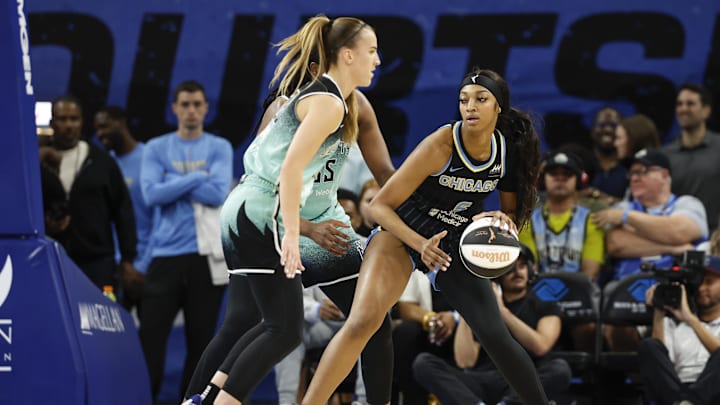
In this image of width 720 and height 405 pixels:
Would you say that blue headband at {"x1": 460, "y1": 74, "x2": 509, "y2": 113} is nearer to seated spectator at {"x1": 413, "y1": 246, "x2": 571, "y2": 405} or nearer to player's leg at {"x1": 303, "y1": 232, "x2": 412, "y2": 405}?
player's leg at {"x1": 303, "y1": 232, "x2": 412, "y2": 405}

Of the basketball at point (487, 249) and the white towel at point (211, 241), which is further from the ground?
the basketball at point (487, 249)

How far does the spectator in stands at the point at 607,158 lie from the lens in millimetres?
8555

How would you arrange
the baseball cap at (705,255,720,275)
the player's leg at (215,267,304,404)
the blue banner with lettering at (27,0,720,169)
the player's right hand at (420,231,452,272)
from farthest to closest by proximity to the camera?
the blue banner with lettering at (27,0,720,169)
the baseball cap at (705,255,720,275)
the player's right hand at (420,231,452,272)
the player's leg at (215,267,304,404)

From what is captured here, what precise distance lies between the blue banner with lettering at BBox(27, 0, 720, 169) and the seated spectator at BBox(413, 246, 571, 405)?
2304 mm

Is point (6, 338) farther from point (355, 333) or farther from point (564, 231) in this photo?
point (564, 231)

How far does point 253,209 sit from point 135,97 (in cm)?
474

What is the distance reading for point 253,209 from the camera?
4.93 metres

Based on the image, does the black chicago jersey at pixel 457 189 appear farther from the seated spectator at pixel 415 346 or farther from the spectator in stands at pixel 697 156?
the spectator in stands at pixel 697 156

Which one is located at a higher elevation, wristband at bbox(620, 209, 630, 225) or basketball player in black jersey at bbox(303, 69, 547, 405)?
basketball player in black jersey at bbox(303, 69, 547, 405)

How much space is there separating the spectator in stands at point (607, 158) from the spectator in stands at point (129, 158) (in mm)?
3533

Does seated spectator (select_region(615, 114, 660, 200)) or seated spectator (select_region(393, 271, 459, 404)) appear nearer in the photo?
seated spectator (select_region(393, 271, 459, 404))

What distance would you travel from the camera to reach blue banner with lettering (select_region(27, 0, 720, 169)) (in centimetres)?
906

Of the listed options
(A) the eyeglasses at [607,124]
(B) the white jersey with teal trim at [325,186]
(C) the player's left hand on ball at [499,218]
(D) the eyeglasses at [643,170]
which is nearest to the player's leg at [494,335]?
(C) the player's left hand on ball at [499,218]

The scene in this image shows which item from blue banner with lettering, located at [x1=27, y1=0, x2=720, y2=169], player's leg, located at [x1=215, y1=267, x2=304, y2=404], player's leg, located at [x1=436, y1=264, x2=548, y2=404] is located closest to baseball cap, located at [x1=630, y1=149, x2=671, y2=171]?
blue banner with lettering, located at [x1=27, y1=0, x2=720, y2=169]
